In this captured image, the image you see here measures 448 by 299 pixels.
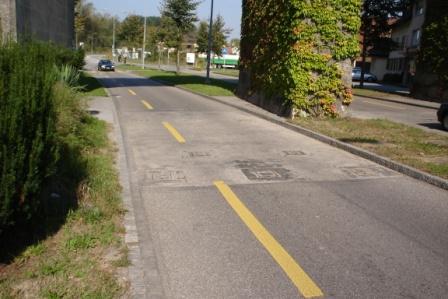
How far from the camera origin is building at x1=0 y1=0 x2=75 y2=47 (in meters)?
14.0

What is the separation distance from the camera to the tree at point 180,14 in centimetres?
4328

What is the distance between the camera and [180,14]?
4375 cm

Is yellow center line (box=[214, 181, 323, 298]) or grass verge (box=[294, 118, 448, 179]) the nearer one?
yellow center line (box=[214, 181, 323, 298])

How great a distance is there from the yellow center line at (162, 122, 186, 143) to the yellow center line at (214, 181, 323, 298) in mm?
4716

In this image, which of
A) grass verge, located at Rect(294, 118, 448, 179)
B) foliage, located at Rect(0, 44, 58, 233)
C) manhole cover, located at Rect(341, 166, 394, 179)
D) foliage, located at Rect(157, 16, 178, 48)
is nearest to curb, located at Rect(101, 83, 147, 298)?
foliage, located at Rect(0, 44, 58, 233)

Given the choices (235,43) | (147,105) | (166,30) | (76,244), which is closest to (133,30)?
(235,43)

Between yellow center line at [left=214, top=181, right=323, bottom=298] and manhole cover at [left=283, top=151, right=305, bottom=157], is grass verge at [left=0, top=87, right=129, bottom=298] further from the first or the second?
manhole cover at [left=283, top=151, right=305, bottom=157]

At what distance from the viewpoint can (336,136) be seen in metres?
11.5

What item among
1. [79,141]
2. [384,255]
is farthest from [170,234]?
[79,141]

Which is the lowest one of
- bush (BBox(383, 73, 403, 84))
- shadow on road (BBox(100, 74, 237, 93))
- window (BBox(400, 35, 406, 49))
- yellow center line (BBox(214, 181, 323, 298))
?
yellow center line (BBox(214, 181, 323, 298))

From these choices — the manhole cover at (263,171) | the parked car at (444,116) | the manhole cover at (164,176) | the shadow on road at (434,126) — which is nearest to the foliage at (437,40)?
the shadow on road at (434,126)

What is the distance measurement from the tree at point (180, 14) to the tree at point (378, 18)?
16.6m

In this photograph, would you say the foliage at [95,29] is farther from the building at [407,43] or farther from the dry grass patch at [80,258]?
the dry grass patch at [80,258]

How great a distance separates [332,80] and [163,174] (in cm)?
901
